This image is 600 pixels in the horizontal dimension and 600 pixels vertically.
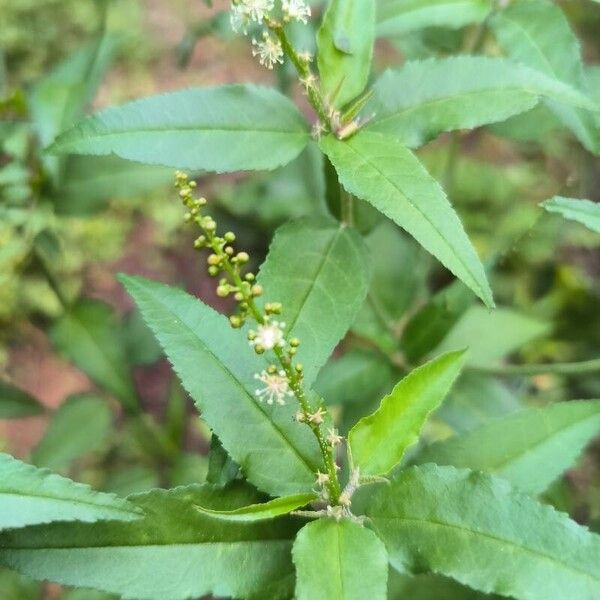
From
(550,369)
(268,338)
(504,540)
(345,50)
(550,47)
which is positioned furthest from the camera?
(550,369)

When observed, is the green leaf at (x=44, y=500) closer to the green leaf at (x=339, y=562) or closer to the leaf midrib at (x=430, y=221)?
the green leaf at (x=339, y=562)

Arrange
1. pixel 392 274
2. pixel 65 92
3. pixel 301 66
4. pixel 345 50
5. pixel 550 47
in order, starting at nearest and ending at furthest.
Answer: pixel 301 66 → pixel 345 50 → pixel 550 47 → pixel 65 92 → pixel 392 274

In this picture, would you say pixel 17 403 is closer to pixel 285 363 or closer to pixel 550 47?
pixel 285 363

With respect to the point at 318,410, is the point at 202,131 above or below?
above

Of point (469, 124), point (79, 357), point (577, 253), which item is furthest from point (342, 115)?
point (577, 253)

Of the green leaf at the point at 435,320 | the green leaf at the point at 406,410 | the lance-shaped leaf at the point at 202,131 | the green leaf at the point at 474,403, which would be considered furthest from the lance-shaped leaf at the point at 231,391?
the green leaf at the point at 474,403

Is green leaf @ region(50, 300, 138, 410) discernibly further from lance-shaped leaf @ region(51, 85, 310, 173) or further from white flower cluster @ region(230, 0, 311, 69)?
white flower cluster @ region(230, 0, 311, 69)

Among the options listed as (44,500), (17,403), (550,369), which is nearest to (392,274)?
(550,369)

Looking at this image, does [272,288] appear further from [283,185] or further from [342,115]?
[283,185]
